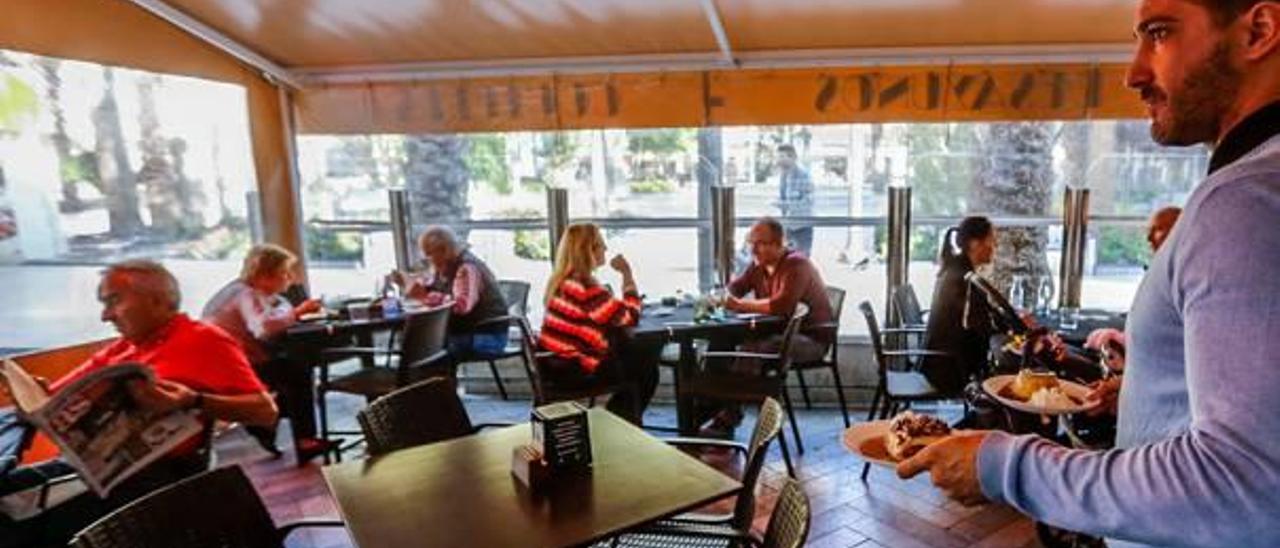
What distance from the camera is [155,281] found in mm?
2334

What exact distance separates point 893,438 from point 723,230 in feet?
11.4

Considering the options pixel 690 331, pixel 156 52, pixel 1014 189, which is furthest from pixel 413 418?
pixel 1014 189

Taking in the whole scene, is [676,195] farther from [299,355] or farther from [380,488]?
[380,488]

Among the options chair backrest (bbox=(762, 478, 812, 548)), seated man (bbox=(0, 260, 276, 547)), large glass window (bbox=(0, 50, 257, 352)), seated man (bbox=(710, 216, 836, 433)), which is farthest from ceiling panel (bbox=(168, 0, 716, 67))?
chair backrest (bbox=(762, 478, 812, 548))

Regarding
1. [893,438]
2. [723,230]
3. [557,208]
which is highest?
[557,208]

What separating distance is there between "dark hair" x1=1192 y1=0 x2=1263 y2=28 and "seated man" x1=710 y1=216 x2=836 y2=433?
9.98ft

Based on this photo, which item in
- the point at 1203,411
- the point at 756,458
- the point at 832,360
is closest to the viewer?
the point at 1203,411

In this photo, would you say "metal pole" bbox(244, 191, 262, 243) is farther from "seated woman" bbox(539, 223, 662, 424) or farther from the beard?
the beard

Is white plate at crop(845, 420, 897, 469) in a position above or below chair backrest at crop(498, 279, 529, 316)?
above

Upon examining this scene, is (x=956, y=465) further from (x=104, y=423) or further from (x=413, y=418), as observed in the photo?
(x=104, y=423)

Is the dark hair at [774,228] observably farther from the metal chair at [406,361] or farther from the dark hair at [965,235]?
the metal chair at [406,361]

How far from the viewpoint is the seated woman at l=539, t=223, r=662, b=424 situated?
11.2 feet

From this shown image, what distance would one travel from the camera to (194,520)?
159cm

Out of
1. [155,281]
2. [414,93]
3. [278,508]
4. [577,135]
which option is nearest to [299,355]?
[278,508]
